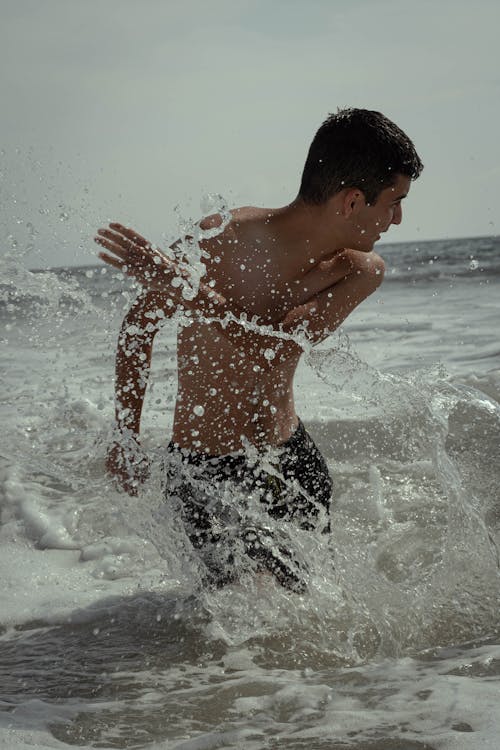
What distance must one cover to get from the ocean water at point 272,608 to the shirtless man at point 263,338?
104 millimetres

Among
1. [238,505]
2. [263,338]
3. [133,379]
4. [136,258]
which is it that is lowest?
[238,505]

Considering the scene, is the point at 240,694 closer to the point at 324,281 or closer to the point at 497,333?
the point at 324,281

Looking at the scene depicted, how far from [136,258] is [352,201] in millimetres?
741

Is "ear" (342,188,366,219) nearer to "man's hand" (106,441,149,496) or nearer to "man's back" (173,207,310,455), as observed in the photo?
"man's back" (173,207,310,455)

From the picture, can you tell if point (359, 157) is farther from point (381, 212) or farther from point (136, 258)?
point (136, 258)

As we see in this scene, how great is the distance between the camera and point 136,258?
2.64m

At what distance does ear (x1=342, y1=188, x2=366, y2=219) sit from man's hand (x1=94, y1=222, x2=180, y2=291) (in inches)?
24.6

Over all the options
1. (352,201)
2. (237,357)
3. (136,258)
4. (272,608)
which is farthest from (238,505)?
(352,201)

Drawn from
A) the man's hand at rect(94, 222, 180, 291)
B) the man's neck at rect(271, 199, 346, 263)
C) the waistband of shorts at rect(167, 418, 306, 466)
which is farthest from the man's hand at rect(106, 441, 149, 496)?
the man's neck at rect(271, 199, 346, 263)

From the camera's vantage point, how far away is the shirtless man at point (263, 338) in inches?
115

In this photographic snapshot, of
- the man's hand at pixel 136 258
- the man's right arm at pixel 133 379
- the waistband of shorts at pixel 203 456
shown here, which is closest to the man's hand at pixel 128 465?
the man's right arm at pixel 133 379

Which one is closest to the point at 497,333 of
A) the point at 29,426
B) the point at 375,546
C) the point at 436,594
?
the point at 29,426

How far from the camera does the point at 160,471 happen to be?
9.85ft

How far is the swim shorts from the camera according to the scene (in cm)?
293
